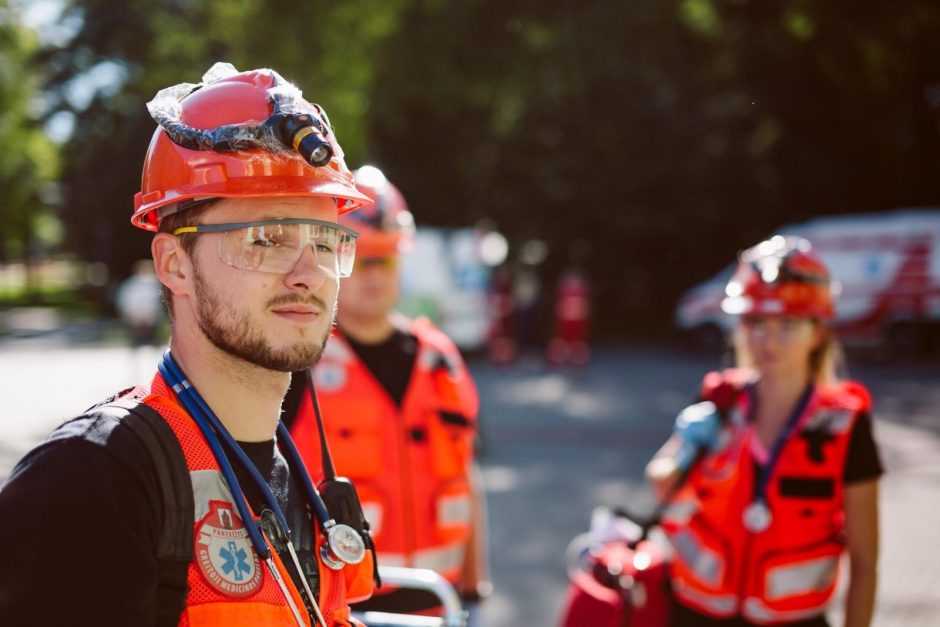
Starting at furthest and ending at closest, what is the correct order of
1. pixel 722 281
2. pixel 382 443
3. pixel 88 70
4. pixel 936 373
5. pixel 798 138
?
1. pixel 88 70
2. pixel 798 138
3. pixel 722 281
4. pixel 936 373
5. pixel 382 443

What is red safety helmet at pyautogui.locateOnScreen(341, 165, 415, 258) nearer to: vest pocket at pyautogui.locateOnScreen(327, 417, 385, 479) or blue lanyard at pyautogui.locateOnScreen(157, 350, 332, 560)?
vest pocket at pyautogui.locateOnScreen(327, 417, 385, 479)

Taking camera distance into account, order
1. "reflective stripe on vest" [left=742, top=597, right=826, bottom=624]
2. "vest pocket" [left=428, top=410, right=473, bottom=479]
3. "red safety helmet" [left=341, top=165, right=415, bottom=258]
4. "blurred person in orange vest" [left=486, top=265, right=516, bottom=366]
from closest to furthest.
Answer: "reflective stripe on vest" [left=742, top=597, right=826, bottom=624], "vest pocket" [left=428, top=410, right=473, bottom=479], "red safety helmet" [left=341, top=165, right=415, bottom=258], "blurred person in orange vest" [left=486, top=265, right=516, bottom=366]

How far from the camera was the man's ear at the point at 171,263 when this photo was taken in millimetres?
1613

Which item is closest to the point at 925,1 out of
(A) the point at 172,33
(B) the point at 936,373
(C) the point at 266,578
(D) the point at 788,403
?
(D) the point at 788,403

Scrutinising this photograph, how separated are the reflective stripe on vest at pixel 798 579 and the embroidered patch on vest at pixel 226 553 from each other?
2039 mm

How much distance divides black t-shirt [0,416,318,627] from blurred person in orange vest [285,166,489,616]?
152 cm

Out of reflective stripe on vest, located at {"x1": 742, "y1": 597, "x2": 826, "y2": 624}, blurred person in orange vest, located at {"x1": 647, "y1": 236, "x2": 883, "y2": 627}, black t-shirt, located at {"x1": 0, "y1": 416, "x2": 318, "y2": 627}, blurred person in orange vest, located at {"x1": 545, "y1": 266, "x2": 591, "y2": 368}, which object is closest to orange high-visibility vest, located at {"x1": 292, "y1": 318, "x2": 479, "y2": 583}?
blurred person in orange vest, located at {"x1": 647, "y1": 236, "x2": 883, "y2": 627}

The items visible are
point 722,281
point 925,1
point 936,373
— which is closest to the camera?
point 925,1

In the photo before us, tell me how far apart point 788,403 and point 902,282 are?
1650 centimetres

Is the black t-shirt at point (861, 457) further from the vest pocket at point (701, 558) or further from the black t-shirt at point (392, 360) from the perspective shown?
the black t-shirt at point (392, 360)

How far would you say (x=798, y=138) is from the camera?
2214 cm

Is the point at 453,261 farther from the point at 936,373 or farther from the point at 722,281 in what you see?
the point at 936,373

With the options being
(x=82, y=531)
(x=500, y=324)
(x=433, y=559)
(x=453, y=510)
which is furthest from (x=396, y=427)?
(x=500, y=324)

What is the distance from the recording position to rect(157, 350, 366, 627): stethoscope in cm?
146
